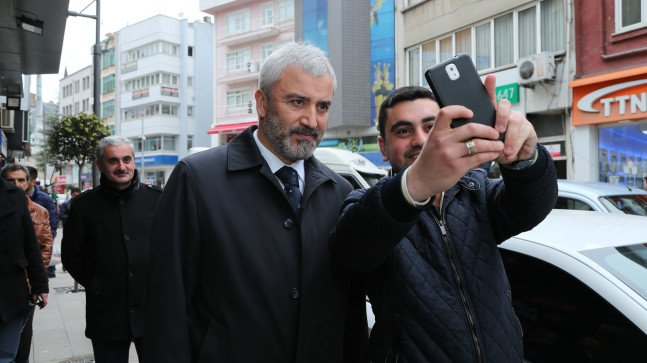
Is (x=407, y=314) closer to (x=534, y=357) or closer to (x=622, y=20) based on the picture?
(x=534, y=357)

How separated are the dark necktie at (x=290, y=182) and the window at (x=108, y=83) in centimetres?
5619

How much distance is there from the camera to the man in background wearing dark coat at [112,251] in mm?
3570

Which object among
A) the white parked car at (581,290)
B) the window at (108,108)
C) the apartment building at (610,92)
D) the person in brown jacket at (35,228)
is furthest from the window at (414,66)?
the window at (108,108)

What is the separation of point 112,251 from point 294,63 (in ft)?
7.90

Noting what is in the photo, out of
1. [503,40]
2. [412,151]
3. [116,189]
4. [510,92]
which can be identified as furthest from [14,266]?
[503,40]

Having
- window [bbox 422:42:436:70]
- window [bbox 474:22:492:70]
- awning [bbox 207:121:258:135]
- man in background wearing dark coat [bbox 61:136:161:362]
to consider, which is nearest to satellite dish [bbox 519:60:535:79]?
window [bbox 474:22:492:70]

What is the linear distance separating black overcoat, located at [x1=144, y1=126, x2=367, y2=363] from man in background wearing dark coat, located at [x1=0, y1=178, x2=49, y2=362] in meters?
2.38

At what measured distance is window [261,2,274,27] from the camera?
34.4 metres

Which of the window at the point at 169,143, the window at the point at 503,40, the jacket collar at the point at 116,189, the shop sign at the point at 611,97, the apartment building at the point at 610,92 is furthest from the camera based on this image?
the window at the point at 169,143

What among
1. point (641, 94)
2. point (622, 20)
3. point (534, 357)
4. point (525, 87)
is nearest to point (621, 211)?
point (534, 357)

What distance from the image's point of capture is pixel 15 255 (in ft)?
12.4

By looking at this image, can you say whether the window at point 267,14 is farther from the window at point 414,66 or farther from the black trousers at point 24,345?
the black trousers at point 24,345

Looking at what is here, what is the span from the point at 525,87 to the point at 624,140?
3075mm

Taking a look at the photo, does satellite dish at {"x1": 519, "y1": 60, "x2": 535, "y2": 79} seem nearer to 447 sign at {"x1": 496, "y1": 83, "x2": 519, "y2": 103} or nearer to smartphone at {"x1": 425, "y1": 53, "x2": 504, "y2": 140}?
447 sign at {"x1": 496, "y1": 83, "x2": 519, "y2": 103}
